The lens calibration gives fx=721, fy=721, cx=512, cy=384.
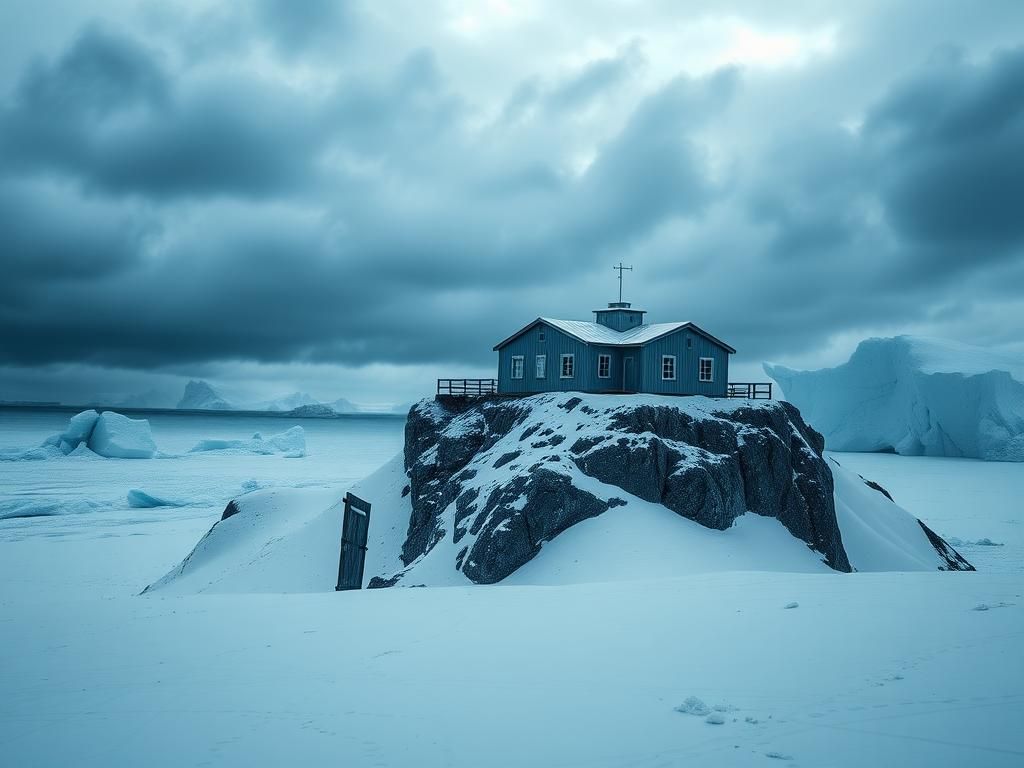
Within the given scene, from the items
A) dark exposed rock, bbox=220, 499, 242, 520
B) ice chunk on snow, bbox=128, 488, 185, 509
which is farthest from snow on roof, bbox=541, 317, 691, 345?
ice chunk on snow, bbox=128, 488, 185, 509

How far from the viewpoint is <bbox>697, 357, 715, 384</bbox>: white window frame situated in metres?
38.5

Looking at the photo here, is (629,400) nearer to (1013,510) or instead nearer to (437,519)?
(437,519)

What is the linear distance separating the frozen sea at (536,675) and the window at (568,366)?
2274 centimetres

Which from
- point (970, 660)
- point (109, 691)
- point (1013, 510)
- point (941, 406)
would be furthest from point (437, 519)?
point (941, 406)

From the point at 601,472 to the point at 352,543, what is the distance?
9904 mm

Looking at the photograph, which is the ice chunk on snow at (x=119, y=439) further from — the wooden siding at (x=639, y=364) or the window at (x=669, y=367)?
the window at (x=669, y=367)

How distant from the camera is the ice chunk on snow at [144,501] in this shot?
59.1 meters

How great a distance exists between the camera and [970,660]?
9336 mm

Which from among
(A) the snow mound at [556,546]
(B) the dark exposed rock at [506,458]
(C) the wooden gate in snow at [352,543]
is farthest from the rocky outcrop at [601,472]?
(C) the wooden gate in snow at [352,543]

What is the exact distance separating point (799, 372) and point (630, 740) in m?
98.7

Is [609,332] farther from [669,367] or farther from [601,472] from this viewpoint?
[601,472]

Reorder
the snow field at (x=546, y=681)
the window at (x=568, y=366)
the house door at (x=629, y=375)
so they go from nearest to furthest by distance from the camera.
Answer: the snow field at (x=546, y=681) → the house door at (x=629, y=375) → the window at (x=568, y=366)

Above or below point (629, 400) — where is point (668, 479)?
below

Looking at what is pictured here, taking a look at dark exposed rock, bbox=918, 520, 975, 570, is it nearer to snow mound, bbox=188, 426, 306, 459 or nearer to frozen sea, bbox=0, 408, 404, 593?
frozen sea, bbox=0, 408, 404, 593
